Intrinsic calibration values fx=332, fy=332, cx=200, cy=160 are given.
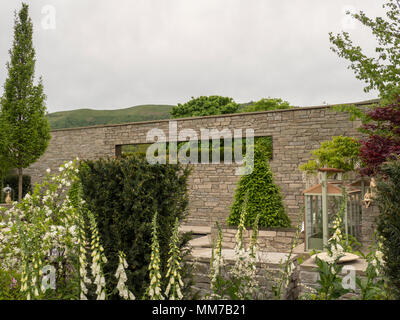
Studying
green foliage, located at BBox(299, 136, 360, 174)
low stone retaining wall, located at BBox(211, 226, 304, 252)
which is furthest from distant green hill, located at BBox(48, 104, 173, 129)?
low stone retaining wall, located at BBox(211, 226, 304, 252)

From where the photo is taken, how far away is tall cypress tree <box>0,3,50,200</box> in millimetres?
12901

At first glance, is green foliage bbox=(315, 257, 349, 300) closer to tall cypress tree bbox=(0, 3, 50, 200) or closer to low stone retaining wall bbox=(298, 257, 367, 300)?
low stone retaining wall bbox=(298, 257, 367, 300)

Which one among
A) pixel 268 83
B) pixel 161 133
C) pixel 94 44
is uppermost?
pixel 268 83

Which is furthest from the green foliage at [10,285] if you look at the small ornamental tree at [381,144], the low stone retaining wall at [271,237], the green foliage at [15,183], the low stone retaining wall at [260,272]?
the green foliage at [15,183]

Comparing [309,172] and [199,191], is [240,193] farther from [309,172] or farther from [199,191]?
[199,191]

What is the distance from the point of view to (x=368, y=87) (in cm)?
802

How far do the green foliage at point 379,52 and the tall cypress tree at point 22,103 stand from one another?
11.1 m

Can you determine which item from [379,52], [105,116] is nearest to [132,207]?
[379,52]

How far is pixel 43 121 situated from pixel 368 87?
11.8 m

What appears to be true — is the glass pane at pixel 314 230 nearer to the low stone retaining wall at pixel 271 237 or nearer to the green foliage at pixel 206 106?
the low stone retaining wall at pixel 271 237

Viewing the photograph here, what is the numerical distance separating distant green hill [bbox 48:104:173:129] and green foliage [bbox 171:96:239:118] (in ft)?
106

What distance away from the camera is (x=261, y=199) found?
6219 millimetres

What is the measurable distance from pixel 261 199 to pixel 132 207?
12.2ft
